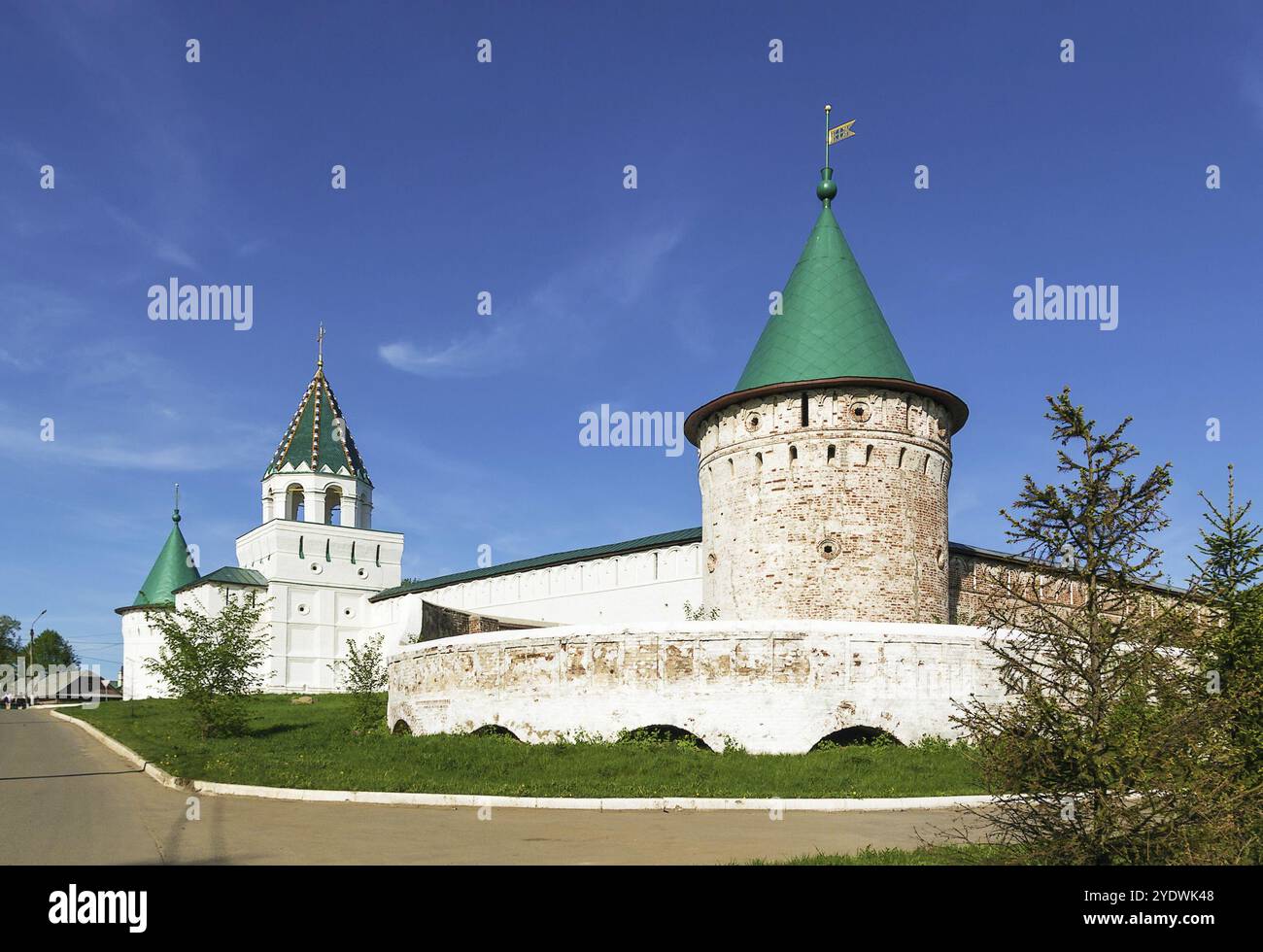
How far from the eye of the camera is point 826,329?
24953mm

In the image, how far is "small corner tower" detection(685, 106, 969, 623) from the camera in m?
23.1

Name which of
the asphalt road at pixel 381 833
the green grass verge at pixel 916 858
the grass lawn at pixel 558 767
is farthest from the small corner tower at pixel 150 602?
the green grass verge at pixel 916 858

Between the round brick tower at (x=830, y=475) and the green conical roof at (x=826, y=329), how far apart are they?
0.12 feet

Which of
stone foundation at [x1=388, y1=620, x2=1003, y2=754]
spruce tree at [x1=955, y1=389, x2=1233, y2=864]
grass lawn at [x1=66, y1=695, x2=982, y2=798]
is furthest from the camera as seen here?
stone foundation at [x1=388, y1=620, x2=1003, y2=754]

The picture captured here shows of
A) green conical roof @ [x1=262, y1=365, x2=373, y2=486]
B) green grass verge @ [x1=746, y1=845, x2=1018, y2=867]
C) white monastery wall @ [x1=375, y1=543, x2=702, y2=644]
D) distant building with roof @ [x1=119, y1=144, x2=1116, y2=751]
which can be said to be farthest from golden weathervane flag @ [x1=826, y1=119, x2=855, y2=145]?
green conical roof @ [x1=262, y1=365, x2=373, y2=486]

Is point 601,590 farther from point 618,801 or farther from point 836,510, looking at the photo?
point 618,801

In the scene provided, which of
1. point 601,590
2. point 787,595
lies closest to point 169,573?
point 601,590

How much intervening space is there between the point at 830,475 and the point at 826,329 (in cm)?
364

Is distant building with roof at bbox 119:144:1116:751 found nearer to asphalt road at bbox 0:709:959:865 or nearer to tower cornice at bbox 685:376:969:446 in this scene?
tower cornice at bbox 685:376:969:446

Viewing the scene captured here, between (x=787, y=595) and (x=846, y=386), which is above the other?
(x=846, y=386)

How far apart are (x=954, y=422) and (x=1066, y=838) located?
18625 mm

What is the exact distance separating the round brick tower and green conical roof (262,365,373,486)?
28.9 metres

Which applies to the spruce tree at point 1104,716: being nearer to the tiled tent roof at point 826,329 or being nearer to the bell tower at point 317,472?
the tiled tent roof at point 826,329
